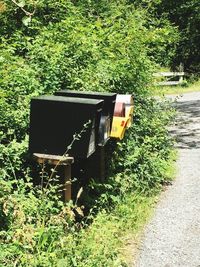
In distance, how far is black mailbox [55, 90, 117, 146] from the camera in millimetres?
5422

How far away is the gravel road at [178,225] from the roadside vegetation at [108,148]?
23 cm

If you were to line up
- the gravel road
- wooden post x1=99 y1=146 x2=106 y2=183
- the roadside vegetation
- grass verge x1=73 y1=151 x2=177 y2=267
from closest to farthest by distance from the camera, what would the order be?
1. the roadside vegetation
2. grass verge x1=73 y1=151 x2=177 y2=267
3. the gravel road
4. wooden post x1=99 y1=146 x2=106 y2=183

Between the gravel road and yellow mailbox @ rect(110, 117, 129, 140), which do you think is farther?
yellow mailbox @ rect(110, 117, 129, 140)

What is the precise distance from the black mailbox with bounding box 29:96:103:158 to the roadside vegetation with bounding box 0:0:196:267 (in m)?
0.35

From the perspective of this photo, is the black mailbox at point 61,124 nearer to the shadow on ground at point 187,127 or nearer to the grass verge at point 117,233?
the grass verge at point 117,233

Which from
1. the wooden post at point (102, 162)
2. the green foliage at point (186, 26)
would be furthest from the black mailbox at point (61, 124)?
the green foliage at point (186, 26)

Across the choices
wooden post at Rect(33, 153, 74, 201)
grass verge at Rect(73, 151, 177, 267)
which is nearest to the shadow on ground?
grass verge at Rect(73, 151, 177, 267)

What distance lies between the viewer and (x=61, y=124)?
500 centimetres

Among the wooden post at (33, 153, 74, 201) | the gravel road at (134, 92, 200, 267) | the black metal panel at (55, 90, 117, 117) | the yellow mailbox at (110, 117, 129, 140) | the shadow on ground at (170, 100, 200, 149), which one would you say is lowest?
the gravel road at (134, 92, 200, 267)

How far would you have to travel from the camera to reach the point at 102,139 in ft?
17.9

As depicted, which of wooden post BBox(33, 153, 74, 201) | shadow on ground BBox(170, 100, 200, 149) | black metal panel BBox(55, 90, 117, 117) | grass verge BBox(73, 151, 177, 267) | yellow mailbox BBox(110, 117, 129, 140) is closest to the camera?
grass verge BBox(73, 151, 177, 267)

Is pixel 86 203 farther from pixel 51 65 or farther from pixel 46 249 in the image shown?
pixel 51 65

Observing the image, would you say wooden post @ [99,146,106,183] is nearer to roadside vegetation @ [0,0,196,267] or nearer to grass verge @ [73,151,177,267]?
roadside vegetation @ [0,0,196,267]

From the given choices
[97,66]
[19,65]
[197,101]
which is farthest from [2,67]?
[197,101]
